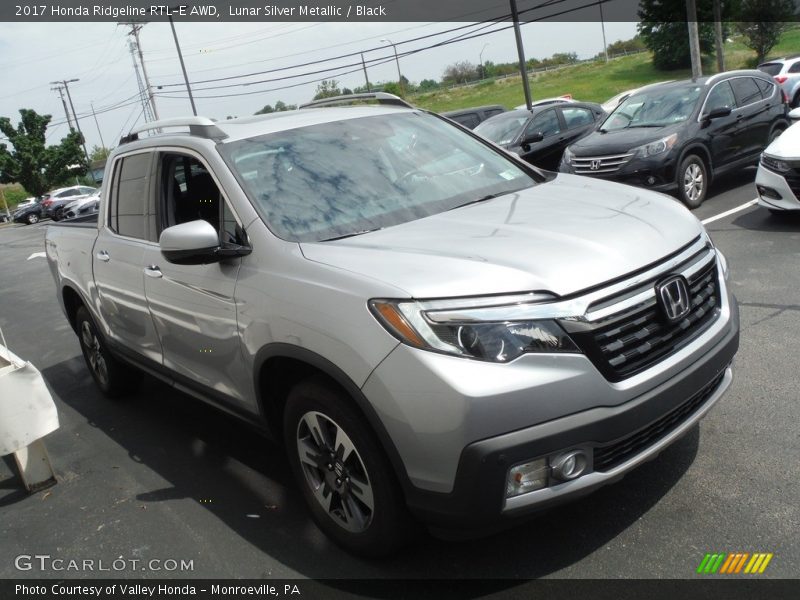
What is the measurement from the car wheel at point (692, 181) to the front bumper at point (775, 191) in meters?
1.56

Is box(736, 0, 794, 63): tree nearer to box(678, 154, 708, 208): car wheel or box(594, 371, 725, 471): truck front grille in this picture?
box(678, 154, 708, 208): car wheel

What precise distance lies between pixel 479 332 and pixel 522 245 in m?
0.50

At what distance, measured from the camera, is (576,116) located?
46.5ft

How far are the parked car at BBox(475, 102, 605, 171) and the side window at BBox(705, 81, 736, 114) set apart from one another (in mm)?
2872

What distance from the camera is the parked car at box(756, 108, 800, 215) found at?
7.43 metres

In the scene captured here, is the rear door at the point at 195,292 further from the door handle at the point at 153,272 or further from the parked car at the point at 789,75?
the parked car at the point at 789,75

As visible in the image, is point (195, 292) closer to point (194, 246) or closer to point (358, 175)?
point (194, 246)

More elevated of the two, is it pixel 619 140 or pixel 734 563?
pixel 619 140

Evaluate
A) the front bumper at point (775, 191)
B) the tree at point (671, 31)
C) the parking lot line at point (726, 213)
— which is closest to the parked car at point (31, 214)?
the parking lot line at point (726, 213)

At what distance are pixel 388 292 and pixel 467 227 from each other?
2.27 feet

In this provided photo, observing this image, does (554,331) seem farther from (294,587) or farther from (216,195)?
(216,195)

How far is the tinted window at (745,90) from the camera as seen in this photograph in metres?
10.7

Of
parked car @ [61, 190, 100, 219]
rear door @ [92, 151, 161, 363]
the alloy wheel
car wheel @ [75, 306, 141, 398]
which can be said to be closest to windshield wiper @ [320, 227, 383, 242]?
the alloy wheel

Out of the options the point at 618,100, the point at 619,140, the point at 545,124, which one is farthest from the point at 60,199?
the point at 619,140
